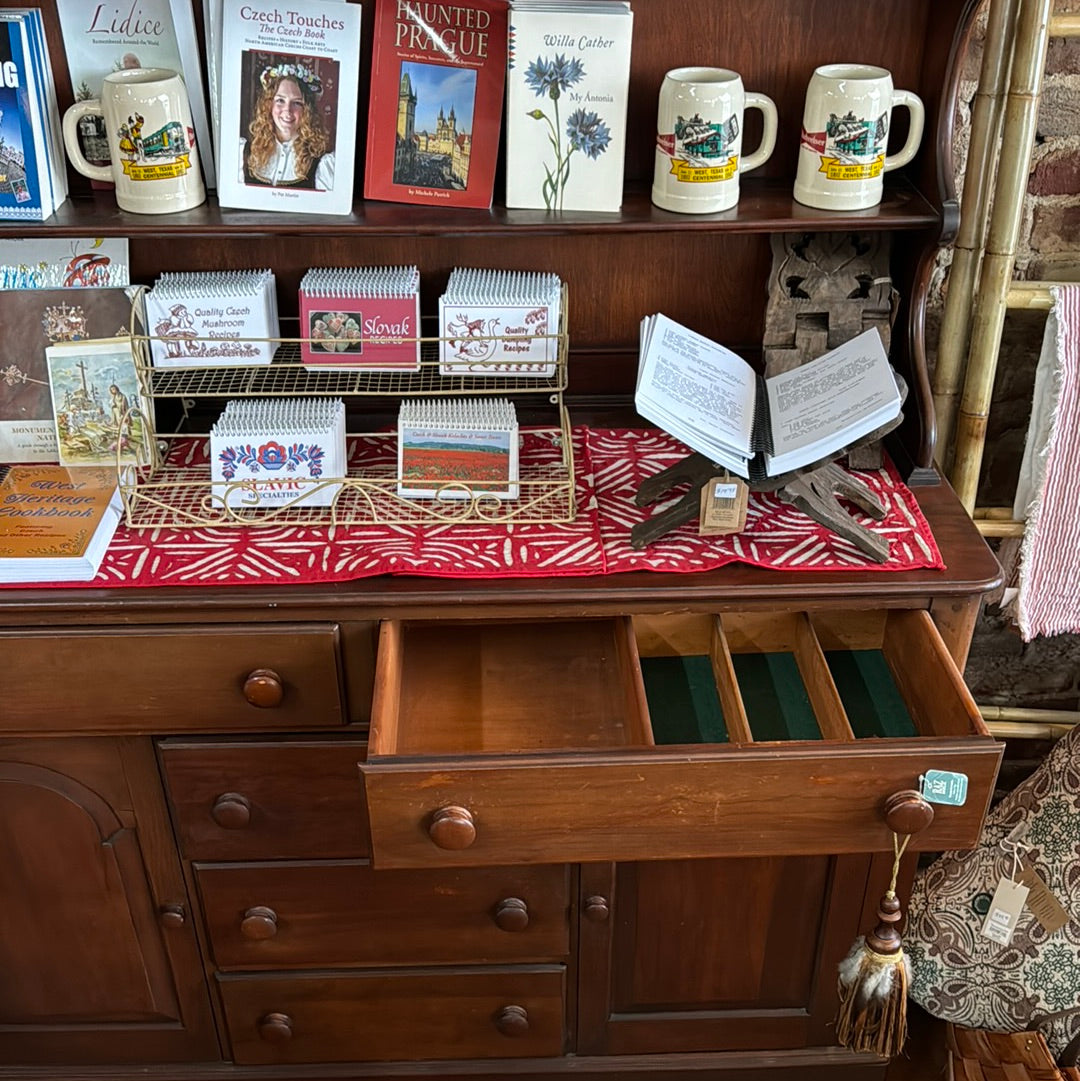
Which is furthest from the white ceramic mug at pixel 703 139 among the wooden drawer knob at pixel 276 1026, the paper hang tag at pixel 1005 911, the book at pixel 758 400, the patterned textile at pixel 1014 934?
the wooden drawer knob at pixel 276 1026

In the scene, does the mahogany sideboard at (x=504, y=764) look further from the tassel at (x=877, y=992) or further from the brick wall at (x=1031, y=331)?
the brick wall at (x=1031, y=331)

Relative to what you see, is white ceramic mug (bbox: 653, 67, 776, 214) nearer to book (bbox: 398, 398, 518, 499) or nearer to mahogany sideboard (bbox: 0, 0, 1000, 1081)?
mahogany sideboard (bbox: 0, 0, 1000, 1081)

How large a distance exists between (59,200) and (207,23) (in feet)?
1.05

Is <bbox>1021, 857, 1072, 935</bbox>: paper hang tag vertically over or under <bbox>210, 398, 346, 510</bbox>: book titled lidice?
under

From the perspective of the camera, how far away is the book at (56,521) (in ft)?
5.22

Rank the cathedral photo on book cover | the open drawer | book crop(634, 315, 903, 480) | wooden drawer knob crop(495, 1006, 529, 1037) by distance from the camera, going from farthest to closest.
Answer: wooden drawer knob crop(495, 1006, 529, 1037) → the cathedral photo on book cover → book crop(634, 315, 903, 480) → the open drawer

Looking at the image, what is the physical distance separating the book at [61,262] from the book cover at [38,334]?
1 centimetres

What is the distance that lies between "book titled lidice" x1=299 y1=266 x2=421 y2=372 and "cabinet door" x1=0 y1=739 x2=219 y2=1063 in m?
0.62

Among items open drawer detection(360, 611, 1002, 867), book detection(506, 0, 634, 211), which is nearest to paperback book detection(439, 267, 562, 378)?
book detection(506, 0, 634, 211)

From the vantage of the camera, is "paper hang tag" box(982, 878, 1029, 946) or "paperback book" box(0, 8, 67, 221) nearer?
"paperback book" box(0, 8, 67, 221)

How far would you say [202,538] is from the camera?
168 cm

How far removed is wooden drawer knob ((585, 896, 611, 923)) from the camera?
1.79m

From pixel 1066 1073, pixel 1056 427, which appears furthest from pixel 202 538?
pixel 1066 1073

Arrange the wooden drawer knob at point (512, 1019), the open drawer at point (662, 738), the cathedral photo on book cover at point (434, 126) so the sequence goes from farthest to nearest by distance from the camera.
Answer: the wooden drawer knob at point (512, 1019), the cathedral photo on book cover at point (434, 126), the open drawer at point (662, 738)
